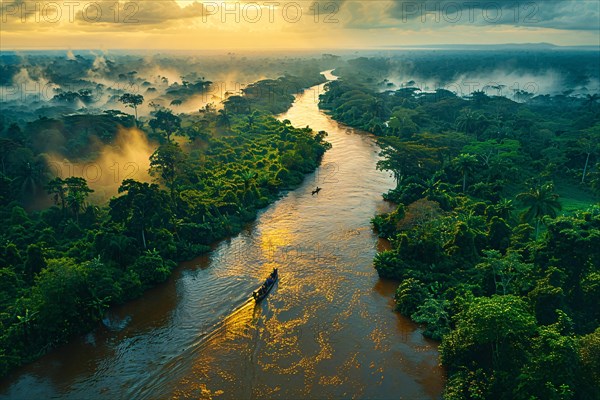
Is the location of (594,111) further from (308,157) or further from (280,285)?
(280,285)

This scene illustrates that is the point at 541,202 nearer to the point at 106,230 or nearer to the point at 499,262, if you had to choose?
the point at 499,262

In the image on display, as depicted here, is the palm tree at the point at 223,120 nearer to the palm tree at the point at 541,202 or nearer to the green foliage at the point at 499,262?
the green foliage at the point at 499,262

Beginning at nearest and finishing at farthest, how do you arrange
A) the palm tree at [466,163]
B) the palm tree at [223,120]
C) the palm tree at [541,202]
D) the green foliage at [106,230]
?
the green foliage at [106,230] < the palm tree at [541,202] < the palm tree at [466,163] < the palm tree at [223,120]

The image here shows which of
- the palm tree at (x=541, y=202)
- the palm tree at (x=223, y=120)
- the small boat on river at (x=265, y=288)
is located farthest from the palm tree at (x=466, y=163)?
the palm tree at (x=223, y=120)

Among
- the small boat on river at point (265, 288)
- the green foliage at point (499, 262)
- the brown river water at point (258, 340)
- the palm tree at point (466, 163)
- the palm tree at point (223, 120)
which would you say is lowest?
the brown river water at point (258, 340)

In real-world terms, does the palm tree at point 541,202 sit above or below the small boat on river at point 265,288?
above

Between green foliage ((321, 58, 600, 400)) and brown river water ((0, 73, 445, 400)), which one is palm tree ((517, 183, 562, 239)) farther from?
brown river water ((0, 73, 445, 400))

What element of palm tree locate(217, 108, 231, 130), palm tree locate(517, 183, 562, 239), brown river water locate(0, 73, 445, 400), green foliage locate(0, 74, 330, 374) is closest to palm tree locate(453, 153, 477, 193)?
palm tree locate(517, 183, 562, 239)

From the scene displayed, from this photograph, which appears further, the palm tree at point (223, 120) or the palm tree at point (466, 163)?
the palm tree at point (223, 120)
